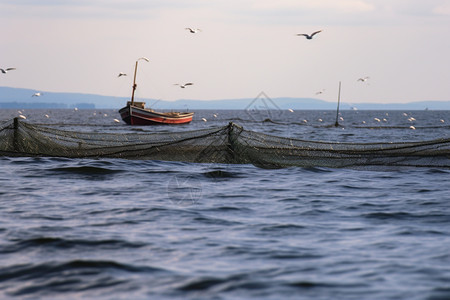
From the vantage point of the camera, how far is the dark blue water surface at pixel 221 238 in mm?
6141

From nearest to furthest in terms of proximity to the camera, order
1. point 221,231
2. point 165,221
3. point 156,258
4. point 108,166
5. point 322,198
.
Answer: point 156,258 → point 221,231 → point 165,221 → point 322,198 → point 108,166

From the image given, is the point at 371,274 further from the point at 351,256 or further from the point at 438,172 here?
the point at 438,172

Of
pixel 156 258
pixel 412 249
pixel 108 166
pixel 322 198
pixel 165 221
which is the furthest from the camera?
pixel 108 166

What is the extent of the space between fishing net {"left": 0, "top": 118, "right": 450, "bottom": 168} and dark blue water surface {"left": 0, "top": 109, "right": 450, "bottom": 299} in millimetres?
630

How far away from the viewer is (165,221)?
374 inches

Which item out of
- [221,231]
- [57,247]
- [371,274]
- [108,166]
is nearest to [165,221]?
[221,231]

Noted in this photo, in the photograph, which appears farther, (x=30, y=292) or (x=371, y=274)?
(x=371, y=274)

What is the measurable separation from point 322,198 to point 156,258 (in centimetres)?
576

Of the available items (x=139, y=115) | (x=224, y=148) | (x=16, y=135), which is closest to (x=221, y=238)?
(x=224, y=148)

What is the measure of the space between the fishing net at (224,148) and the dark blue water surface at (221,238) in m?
0.63

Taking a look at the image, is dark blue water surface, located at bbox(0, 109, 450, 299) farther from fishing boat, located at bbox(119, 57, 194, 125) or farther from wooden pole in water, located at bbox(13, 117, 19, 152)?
fishing boat, located at bbox(119, 57, 194, 125)

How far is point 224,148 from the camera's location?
16.0 metres

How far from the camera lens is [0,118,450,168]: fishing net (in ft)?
49.3

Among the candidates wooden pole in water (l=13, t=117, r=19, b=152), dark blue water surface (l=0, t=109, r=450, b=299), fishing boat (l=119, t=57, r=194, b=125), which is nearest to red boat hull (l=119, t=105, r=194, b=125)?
fishing boat (l=119, t=57, r=194, b=125)
